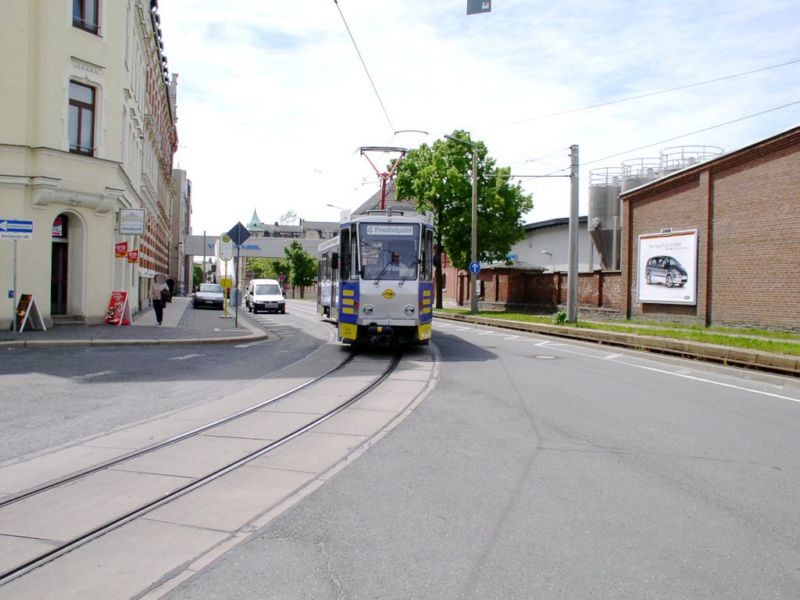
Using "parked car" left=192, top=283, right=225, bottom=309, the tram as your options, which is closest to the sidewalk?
the tram

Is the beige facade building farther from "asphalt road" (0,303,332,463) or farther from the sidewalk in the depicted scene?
"asphalt road" (0,303,332,463)

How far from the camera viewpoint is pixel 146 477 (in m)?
5.97

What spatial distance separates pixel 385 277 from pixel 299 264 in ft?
230

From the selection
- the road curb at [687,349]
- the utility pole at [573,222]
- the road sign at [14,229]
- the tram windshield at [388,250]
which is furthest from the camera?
the utility pole at [573,222]

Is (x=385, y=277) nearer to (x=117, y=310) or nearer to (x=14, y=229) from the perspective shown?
(x=14, y=229)

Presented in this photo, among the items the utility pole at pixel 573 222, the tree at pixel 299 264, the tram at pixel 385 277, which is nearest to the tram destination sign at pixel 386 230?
the tram at pixel 385 277

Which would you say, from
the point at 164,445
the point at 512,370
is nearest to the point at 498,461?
the point at 164,445

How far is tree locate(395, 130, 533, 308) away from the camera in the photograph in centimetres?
4197

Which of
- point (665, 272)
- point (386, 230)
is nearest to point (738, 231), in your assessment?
point (665, 272)

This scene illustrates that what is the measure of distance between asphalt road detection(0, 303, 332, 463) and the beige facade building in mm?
5082

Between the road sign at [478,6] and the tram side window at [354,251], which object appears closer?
the road sign at [478,6]

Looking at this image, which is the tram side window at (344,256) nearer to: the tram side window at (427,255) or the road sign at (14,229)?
the tram side window at (427,255)

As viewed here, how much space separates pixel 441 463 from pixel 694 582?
111 inches

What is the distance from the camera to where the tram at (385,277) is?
15938mm
